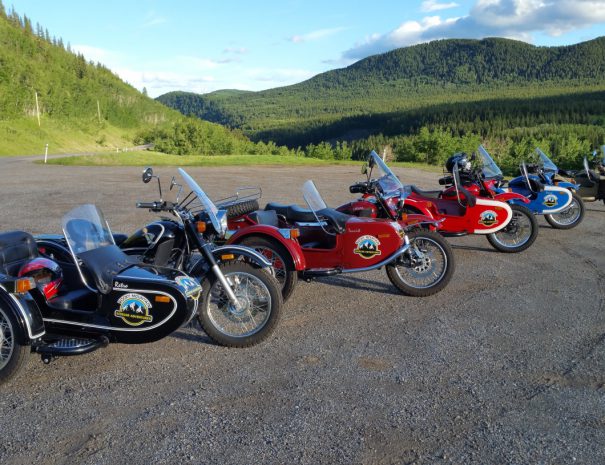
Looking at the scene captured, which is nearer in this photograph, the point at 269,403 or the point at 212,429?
the point at 212,429

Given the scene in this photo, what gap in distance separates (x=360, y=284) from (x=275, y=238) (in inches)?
59.5

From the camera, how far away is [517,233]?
868cm

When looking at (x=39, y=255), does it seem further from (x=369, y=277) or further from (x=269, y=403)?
(x=369, y=277)

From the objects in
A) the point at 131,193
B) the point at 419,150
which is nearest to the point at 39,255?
the point at 131,193

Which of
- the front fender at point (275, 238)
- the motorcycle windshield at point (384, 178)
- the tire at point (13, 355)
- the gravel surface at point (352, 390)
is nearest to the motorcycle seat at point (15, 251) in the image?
the tire at point (13, 355)

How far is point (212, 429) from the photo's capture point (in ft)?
11.1

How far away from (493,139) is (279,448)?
118432mm

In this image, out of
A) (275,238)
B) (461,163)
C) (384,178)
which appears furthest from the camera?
(461,163)

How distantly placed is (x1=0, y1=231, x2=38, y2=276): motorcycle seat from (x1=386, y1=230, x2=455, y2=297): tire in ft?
12.0

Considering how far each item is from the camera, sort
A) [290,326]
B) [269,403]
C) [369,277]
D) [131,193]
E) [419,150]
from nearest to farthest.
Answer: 1. [269,403]
2. [290,326]
3. [369,277]
4. [131,193]
5. [419,150]

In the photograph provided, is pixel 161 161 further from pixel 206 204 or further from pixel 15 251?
pixel 15 251

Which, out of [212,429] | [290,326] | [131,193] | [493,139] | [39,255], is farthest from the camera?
[493,139]

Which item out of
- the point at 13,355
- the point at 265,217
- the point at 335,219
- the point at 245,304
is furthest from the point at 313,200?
the point at 13,355

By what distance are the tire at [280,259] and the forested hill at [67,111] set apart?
50.6 meters
